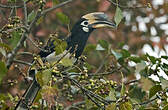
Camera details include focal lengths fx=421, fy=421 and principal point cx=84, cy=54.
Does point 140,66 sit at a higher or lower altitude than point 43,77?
lower

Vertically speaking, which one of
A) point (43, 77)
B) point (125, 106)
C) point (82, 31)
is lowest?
point (82, 31)

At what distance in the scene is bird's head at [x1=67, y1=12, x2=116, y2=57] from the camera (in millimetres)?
2318

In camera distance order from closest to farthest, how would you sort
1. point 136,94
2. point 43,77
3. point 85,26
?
point 43,77, point 136,94, point 85,26

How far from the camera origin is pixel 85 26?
2566 millimetres

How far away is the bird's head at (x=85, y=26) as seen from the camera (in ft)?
7.61

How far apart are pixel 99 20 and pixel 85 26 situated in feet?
0.66

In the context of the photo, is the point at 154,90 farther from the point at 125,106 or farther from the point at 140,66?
the point at 125,106

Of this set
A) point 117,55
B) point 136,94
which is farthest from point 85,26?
point 136,94

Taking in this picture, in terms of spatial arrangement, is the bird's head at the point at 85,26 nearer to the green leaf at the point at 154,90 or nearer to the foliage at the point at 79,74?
the foliage at the point at 79,74

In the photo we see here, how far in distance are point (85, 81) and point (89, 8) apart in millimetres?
2157

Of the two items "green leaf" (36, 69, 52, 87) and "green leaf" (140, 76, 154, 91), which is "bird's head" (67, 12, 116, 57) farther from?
"green leaf" (36, 69, 52, 87)

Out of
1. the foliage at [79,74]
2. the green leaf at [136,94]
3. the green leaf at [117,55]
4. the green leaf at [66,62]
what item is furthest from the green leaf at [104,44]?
the green leaf at [66,62]

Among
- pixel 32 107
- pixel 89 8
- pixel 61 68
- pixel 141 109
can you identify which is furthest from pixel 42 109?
pixel 89 8

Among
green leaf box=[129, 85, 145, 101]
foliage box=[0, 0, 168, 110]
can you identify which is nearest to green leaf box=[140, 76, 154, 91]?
foliage box=[0, 0, 168, 110]
